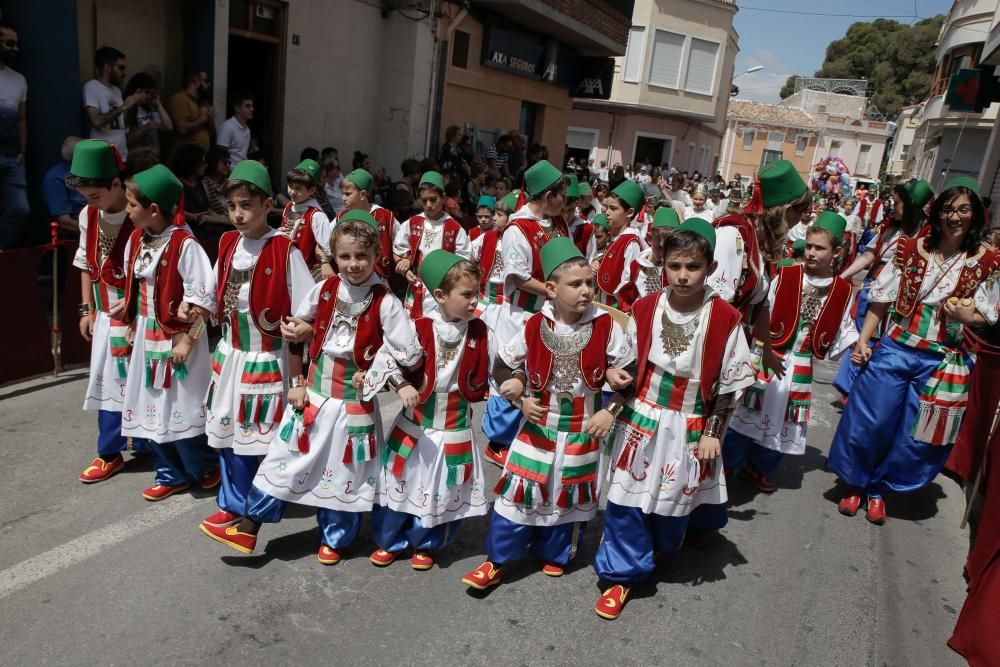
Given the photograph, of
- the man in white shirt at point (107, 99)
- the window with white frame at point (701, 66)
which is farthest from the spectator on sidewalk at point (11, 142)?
the window with white frame at point (701, 66)

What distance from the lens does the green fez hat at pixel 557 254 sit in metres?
Answer: 3.39

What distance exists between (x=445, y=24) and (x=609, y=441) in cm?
1135

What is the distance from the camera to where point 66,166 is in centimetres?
693

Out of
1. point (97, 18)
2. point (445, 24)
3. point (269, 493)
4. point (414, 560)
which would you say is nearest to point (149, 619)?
point (269, 493)

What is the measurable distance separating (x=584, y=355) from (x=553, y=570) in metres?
1.18

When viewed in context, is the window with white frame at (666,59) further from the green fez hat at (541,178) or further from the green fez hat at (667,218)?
the green fez hat at (667,218)

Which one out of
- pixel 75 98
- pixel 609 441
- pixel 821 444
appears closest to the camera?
pixel 609 441

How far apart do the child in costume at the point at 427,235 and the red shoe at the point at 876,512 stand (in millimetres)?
3690

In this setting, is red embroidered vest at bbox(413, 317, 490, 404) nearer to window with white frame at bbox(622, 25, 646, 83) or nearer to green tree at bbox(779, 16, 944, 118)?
window with white frame at bbox(622, 25, 646, 83)

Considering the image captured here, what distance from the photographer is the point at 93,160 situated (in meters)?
4.01

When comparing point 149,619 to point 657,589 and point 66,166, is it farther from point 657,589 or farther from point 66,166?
point 66,166

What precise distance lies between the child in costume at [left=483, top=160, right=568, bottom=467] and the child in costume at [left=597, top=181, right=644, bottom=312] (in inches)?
28.5

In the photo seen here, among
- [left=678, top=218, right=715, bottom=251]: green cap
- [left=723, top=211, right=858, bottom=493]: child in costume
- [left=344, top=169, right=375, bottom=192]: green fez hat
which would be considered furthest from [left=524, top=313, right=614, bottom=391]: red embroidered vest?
[left=344, top=169, right=375, bottom=192]: green fez hat

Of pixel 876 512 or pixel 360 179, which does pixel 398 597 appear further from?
pixel 360 179
